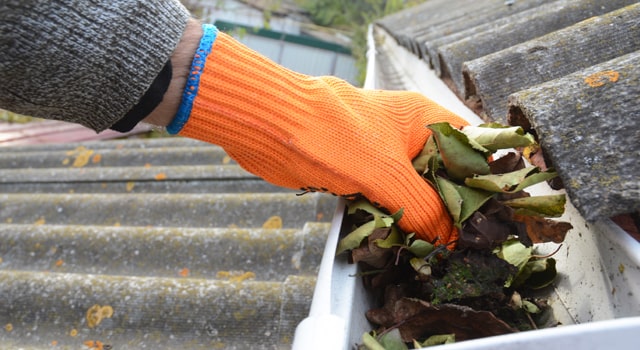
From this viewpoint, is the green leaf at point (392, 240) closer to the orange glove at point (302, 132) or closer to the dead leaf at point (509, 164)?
the orange glove at point (302, 132)

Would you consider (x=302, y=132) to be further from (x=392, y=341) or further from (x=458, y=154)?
(x=392, y=341)

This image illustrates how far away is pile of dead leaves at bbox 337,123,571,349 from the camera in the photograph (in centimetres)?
70

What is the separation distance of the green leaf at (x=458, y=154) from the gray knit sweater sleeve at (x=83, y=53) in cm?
46

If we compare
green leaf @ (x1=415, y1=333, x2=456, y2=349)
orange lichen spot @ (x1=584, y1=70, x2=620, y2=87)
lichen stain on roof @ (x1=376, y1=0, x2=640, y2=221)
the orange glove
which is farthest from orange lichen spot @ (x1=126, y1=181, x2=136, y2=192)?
orange lichen spot @ (x1=584, y1=70, x2=620, y2=87)

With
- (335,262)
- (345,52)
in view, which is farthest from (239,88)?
(345,52)

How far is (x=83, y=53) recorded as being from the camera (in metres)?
0.72

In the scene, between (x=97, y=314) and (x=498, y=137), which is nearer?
(x=498, y=137)

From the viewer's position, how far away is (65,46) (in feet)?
2.31

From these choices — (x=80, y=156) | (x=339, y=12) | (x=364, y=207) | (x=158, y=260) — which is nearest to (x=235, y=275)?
(x=158, y=260)

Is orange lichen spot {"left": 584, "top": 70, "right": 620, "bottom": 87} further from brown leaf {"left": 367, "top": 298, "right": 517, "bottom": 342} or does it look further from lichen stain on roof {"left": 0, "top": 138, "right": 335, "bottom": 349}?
lichen stain on roof {"left": 0, "top": 138, "right": 335, "bottom": 349}

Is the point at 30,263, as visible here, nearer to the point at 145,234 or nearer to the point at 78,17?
the point at 145,234

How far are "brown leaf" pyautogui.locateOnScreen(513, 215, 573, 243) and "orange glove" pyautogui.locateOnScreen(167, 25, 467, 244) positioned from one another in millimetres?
117

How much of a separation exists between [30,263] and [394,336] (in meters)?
1.40

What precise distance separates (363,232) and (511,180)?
0.24 meters
